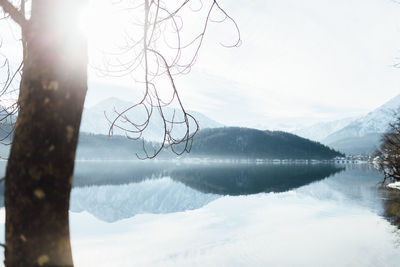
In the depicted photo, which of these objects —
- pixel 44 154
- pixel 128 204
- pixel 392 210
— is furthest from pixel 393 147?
pixel 44 154

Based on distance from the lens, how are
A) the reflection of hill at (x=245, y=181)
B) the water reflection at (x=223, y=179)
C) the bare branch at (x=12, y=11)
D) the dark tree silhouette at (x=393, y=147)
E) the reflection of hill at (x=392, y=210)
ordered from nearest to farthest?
the bare branch at (x=12, y=11) < the reflection of hill at (x=392, y=210) < the dark tree silhouette at (x=393, y=147) < the reflection of hill at (x=245, y=181) < the water reflection at (x=223, y=179)

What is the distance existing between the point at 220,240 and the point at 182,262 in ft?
15.4

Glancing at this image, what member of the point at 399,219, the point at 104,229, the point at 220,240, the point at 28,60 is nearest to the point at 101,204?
the point at 104,229

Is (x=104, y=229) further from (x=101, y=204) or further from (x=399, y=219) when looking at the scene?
(x=399, y=219)

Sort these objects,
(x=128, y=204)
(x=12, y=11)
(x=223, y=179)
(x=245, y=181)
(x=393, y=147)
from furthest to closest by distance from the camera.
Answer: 1. (x=223, y=179)
2. (x=245, y=181)
3. (x=393, y=147)
4. (x=128, y=204)
5. (x=12, y=11)

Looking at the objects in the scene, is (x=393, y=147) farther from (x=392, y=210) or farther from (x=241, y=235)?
(x=241, y=235)

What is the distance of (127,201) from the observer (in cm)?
4747

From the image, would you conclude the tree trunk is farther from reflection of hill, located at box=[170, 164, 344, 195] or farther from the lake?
reflection of hill, located at box=[170, 164, 344, 195]

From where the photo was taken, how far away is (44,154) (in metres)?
1.75

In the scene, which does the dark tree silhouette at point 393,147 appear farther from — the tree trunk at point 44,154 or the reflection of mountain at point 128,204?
the tree trunk at point 44,154

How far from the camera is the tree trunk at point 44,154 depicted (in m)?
1.73

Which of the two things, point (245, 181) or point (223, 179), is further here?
point (223, 179)

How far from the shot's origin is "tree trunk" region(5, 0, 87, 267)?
5.68 ft

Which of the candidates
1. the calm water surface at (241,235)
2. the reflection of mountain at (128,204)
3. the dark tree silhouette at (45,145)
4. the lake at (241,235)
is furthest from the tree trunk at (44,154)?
the reflection of mountain at (128,204)
